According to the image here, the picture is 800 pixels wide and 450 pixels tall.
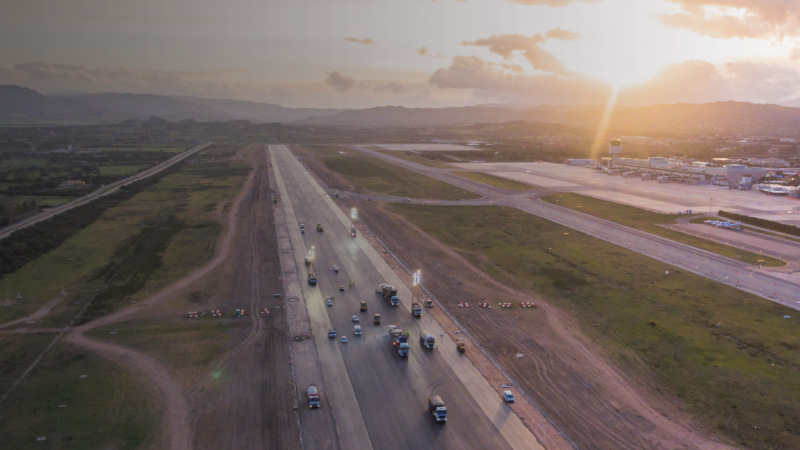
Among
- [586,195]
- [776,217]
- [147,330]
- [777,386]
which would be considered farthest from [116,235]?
[776,217]

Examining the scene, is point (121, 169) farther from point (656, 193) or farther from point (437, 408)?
point (656, 193)

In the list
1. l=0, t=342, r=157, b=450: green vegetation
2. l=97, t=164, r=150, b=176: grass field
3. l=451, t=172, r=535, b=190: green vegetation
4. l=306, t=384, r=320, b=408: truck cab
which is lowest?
l=0, t=342, r=157, b=450: green vegetation

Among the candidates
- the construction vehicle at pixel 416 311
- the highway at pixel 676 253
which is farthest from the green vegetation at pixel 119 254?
the highway at pixel 676 253

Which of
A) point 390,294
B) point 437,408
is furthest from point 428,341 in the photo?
point 390,294

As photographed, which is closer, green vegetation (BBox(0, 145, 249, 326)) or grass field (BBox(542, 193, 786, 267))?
green vegetation (BBox(0, 145, 249, 326))

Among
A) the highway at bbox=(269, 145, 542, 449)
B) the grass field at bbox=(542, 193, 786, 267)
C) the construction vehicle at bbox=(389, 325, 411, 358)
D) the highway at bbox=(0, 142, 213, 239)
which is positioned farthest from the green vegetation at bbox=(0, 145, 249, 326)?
the grass field at bbox=(542, 193, 786, 267)

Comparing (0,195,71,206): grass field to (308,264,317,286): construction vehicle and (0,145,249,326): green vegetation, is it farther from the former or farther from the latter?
(308,264,317,286): construction vehicle
